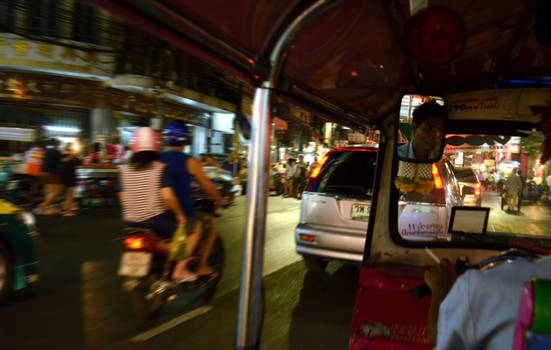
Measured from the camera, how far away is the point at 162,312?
14.6ft

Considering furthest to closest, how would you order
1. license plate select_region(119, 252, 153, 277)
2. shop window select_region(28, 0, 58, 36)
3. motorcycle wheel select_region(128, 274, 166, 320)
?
shop window select_region(28, 0, 58, 36) < motorcycle wheel select_region(128, 274, 166, 320) < license plate select_region(119, 252, 153, 277)

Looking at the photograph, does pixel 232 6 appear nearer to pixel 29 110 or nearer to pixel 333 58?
pixel 333 58

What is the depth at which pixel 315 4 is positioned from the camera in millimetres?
1614

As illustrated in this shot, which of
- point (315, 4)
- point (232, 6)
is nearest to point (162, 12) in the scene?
point (232, 6)

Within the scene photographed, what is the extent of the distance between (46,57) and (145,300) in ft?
45.5

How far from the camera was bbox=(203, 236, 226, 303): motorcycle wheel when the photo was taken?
190 inches

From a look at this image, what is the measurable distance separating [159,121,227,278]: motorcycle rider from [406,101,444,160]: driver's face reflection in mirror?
8.86 feet

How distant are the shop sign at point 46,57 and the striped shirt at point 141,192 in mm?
11848

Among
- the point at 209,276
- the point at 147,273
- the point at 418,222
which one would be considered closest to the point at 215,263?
the point at 209,276

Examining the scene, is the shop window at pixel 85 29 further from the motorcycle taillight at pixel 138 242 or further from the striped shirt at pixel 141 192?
the motorcycle taillight at pixel 138 242

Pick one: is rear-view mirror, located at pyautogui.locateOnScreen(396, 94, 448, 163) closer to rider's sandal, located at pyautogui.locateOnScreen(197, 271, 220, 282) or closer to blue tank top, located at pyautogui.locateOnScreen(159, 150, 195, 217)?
blue tank top, located at pyautogui.locateOnScreen(159, 150, 195, 217)

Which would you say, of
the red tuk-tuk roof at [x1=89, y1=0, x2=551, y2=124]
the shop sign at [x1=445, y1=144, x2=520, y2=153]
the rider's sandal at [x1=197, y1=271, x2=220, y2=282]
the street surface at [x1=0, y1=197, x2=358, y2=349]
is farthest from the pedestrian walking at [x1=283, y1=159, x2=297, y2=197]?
the shop sign at [x1=445, y1=144, x2=520, y2=153]

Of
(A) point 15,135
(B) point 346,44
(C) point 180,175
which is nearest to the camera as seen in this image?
(B) point 346,44

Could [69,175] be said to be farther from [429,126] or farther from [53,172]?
[429,126]
